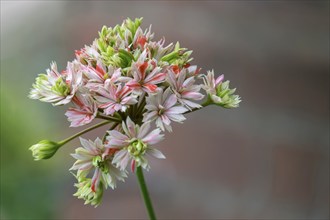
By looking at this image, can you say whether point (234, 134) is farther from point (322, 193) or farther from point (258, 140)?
point (322, 193)

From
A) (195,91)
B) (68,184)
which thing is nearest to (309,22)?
(68,184)

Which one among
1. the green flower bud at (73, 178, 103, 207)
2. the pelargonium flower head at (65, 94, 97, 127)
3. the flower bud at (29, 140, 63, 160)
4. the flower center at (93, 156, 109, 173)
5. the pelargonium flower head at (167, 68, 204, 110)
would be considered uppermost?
the pelargonium flower head at (167, 68, 204, 110)

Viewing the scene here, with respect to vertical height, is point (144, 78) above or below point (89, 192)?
above

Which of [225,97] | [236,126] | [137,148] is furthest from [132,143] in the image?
[236,126]

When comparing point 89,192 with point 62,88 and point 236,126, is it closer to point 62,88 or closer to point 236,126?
point 62,88

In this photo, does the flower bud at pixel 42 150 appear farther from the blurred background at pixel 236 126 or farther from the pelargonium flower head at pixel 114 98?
the blurred background at pixel 236 126

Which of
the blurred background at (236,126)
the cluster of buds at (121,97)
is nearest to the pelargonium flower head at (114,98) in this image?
the cluster of buds at (121,97)

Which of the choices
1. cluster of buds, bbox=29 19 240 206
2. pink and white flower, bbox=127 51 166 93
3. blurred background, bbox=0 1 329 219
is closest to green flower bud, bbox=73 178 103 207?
cluster of buds, bbox=29 19 240 206

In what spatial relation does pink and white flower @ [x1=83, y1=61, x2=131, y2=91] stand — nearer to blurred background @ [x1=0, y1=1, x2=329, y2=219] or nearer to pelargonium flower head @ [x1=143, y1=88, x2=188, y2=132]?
pelargonium flower head @ [x1=143, y1=88, x2=188, y2=132]
